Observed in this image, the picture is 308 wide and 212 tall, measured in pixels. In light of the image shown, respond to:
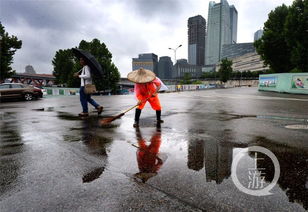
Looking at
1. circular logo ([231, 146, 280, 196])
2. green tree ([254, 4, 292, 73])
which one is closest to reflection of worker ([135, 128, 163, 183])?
circular logo ([231, 146, 280, 196])

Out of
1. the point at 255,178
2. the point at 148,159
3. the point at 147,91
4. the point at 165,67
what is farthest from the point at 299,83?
the point at 165,67

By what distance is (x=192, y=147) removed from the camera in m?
3.32

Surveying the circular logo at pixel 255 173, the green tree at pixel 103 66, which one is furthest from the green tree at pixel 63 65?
the circular logo at pixel 255 173

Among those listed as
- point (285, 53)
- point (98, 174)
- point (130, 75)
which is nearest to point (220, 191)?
point (98, 174)

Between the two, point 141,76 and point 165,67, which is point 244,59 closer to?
point 165,67

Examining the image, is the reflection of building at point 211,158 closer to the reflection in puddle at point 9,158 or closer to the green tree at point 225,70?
the reflection in puddle at point 9,158

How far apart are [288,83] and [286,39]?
27.3ft

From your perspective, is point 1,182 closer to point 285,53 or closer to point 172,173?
point 172,173

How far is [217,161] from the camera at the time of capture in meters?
2.65

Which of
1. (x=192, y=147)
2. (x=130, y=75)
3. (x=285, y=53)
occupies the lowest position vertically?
(x=192, y=147)

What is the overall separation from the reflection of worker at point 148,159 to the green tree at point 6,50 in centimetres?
2755

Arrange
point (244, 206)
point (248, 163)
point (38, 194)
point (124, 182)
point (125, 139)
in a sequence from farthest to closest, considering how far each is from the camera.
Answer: point (125, 139) < point (248, 163) < point (124, 182) < point (38, 194) < point (244, 206)

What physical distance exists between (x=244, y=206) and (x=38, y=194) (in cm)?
193

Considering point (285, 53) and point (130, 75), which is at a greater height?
point (285, 53)
